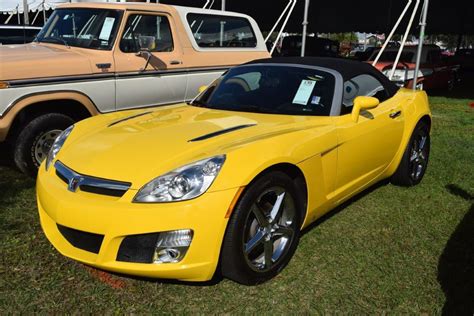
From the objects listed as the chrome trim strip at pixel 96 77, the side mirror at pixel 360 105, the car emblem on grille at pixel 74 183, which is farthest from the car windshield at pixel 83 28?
the side mirror at pixel 360 105

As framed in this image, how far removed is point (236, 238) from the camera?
8.39 feet

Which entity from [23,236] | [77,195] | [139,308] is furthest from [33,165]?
[139,308]

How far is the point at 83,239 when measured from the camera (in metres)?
2.59

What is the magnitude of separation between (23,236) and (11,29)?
849 cm

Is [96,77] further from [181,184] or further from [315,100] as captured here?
[181,184]

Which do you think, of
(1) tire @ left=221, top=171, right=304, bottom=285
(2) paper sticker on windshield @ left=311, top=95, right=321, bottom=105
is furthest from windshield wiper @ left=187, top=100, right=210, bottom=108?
(1) tire @ left=221, top=171, right=304, bottom=285

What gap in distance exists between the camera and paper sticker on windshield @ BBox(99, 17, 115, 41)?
17.2ft

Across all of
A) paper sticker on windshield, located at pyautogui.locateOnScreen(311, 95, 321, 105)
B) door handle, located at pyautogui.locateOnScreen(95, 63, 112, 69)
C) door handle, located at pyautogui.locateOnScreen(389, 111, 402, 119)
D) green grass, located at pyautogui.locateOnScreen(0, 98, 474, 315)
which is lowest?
green grass, located at pyautogui.locateOnScreen(0, 98, 474, 315)

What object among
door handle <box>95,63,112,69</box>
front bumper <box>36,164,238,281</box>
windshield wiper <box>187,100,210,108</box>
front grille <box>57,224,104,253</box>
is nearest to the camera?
front bumper <box>36,164,238,281</box>

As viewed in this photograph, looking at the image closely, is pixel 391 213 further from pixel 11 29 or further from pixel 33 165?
pixel 11 29

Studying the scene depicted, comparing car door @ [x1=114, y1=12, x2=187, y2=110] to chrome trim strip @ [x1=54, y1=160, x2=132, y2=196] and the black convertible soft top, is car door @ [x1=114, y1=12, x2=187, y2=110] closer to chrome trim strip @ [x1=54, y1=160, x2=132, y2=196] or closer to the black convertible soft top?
the black convertible soft top

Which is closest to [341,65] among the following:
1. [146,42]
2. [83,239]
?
[146,42]

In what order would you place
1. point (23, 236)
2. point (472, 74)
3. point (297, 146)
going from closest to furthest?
point (297, 146) → point (23, 236) → point (472, 74)

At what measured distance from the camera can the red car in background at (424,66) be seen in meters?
11.6
